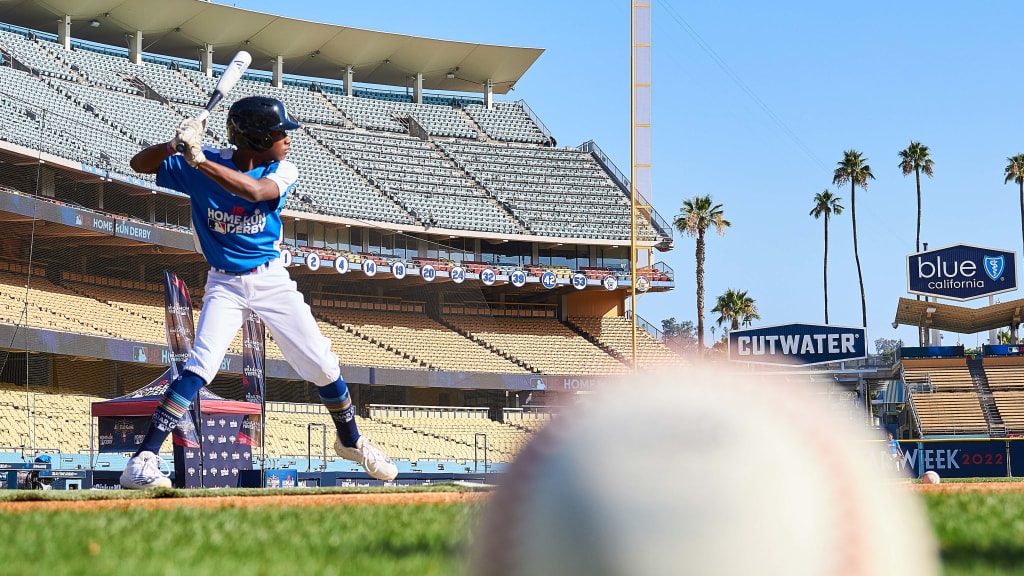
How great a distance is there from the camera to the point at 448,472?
101 ft

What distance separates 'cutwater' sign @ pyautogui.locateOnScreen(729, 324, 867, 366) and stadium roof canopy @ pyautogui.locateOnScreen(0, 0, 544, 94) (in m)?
23.7

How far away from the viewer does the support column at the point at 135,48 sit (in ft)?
164

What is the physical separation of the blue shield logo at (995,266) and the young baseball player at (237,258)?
3595 cm

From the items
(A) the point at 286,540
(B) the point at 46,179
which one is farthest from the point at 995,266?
(A) the point at 286,540

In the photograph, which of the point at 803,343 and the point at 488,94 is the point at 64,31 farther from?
the point at 803,343

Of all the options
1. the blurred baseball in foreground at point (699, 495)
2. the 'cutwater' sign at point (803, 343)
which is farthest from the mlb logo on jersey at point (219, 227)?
the 'cutwater' sign at point (803, 343)

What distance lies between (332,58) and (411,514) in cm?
5216

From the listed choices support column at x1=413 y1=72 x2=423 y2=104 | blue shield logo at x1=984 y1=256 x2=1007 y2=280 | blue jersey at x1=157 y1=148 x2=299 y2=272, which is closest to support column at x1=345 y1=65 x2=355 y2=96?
support column at x1=413 y1=72 x2=423 y2=104

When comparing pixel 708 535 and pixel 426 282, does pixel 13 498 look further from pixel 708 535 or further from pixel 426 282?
pixel 426 282

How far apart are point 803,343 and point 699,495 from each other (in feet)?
127

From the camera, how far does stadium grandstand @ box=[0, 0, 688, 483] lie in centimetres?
3075

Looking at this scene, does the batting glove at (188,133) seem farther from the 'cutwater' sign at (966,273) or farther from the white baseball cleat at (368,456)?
the 'cutwater' sign at (966,273)

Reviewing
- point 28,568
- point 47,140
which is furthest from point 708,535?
point 47,140

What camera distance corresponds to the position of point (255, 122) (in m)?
7.77
